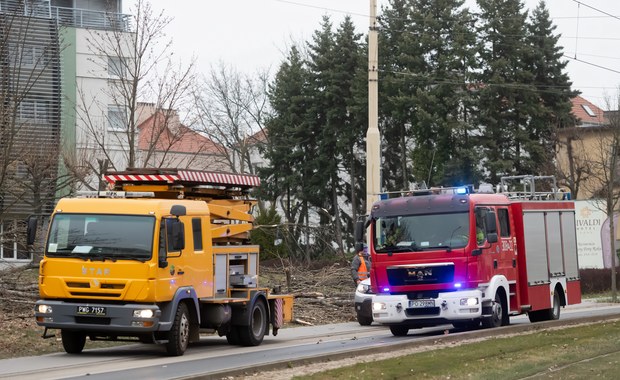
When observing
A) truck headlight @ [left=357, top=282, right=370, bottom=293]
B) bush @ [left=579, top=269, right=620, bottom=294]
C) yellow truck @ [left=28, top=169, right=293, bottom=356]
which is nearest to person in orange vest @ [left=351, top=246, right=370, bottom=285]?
truck headlight @ [left=357, top=282, right=370, bottom=293]

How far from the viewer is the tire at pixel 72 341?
19125 mm

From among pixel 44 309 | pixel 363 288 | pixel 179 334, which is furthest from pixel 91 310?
pixel 363 288

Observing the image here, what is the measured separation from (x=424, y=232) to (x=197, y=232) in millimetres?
5279

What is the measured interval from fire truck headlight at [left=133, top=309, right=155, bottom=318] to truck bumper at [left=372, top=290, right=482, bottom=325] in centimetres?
643

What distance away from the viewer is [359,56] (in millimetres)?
66438

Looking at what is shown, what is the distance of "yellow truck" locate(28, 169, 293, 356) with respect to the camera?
1820 cm

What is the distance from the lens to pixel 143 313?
18078mm

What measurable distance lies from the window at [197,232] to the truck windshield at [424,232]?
4.74 meters

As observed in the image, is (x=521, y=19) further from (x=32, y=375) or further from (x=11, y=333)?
(x=32, y=375)

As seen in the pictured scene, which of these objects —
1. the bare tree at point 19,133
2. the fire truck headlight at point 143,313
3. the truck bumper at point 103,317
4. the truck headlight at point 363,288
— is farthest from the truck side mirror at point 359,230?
the bare tree at point 19,133

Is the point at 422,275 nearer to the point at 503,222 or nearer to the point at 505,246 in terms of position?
the point at 505,246

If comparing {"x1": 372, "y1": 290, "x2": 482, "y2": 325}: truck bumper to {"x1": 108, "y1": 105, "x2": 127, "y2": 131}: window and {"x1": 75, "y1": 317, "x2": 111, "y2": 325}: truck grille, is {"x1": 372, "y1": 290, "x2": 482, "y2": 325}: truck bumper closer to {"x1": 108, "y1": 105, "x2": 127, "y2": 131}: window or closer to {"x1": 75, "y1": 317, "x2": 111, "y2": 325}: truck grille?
{"x1": 75, "y1": 317, "x2": 111, "y2": 325}: truck grille

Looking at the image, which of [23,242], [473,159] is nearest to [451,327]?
[23,242]

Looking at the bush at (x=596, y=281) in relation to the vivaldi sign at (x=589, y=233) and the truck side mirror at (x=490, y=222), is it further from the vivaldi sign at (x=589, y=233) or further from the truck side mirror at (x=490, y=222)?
the truck side mirror at (x=490, y=222)
